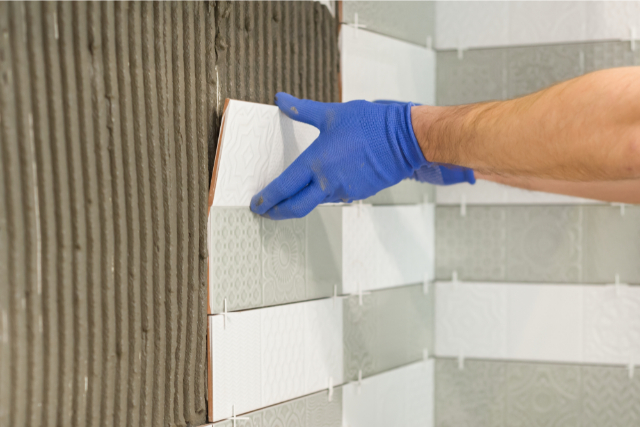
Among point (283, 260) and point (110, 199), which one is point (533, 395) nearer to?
point (283, 260)

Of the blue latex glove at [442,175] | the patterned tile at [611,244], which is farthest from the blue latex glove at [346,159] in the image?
the patterned tile at [611,244]

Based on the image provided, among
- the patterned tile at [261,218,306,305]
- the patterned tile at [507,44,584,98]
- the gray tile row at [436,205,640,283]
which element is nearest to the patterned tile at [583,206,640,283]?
the gray tile row at [436,205,640,283]

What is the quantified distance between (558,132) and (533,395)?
1.07 metres

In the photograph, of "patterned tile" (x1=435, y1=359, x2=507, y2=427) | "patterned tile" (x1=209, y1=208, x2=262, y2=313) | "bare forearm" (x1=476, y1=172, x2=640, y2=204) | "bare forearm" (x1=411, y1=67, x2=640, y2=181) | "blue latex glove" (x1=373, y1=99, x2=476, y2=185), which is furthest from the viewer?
"patterned tile" (x1=435, y1=359, x2=507, y2=427)

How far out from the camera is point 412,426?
166 cm

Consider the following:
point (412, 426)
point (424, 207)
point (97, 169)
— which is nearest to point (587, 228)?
point (424, 207)

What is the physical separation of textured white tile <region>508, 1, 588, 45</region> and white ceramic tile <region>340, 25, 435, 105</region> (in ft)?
0.84

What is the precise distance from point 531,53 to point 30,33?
1.34 metres

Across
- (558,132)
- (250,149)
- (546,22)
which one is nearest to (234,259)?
(250,149)

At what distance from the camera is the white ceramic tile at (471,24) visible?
167 cm

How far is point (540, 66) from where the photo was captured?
5.40ft

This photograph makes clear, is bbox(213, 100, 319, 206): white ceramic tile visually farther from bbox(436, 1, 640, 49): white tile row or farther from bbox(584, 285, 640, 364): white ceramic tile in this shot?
bbox(584, 285, 640, 364): white ceramic tile

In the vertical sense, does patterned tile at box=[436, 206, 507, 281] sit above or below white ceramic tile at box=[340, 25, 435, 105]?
below

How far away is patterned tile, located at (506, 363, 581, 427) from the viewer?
1648 mm
